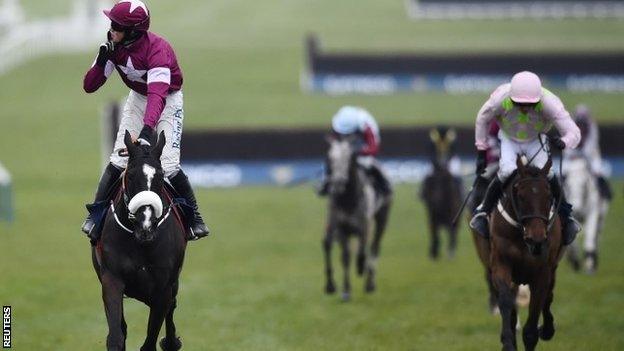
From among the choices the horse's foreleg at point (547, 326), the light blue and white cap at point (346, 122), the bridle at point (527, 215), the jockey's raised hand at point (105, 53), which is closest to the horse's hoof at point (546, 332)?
the horse's foreleg at point (547, 326)

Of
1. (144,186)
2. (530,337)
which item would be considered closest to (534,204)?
(530,337)

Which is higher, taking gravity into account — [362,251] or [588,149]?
[588,149]

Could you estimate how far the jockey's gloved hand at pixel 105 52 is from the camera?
10383mm

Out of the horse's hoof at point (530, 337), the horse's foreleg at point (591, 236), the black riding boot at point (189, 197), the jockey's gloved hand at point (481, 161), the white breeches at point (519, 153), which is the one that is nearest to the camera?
the black riding boot at point (189, 197)

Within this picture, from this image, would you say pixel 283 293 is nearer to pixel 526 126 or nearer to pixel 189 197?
pixel 526 126

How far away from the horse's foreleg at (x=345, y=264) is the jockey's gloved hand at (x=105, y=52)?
6.73 meters

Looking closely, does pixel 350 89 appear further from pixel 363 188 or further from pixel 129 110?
pixel 129 110

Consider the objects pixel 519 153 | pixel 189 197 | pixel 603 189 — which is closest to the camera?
pixel 189 197

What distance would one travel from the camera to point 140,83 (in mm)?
10758

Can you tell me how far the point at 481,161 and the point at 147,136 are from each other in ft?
11.6

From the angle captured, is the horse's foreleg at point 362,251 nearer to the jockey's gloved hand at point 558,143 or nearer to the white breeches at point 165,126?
the jockey's gloved hand at point 558,143

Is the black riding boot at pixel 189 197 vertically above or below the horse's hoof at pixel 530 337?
above

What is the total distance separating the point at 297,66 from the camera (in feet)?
146

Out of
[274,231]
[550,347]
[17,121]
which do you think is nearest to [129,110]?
[550,347]
